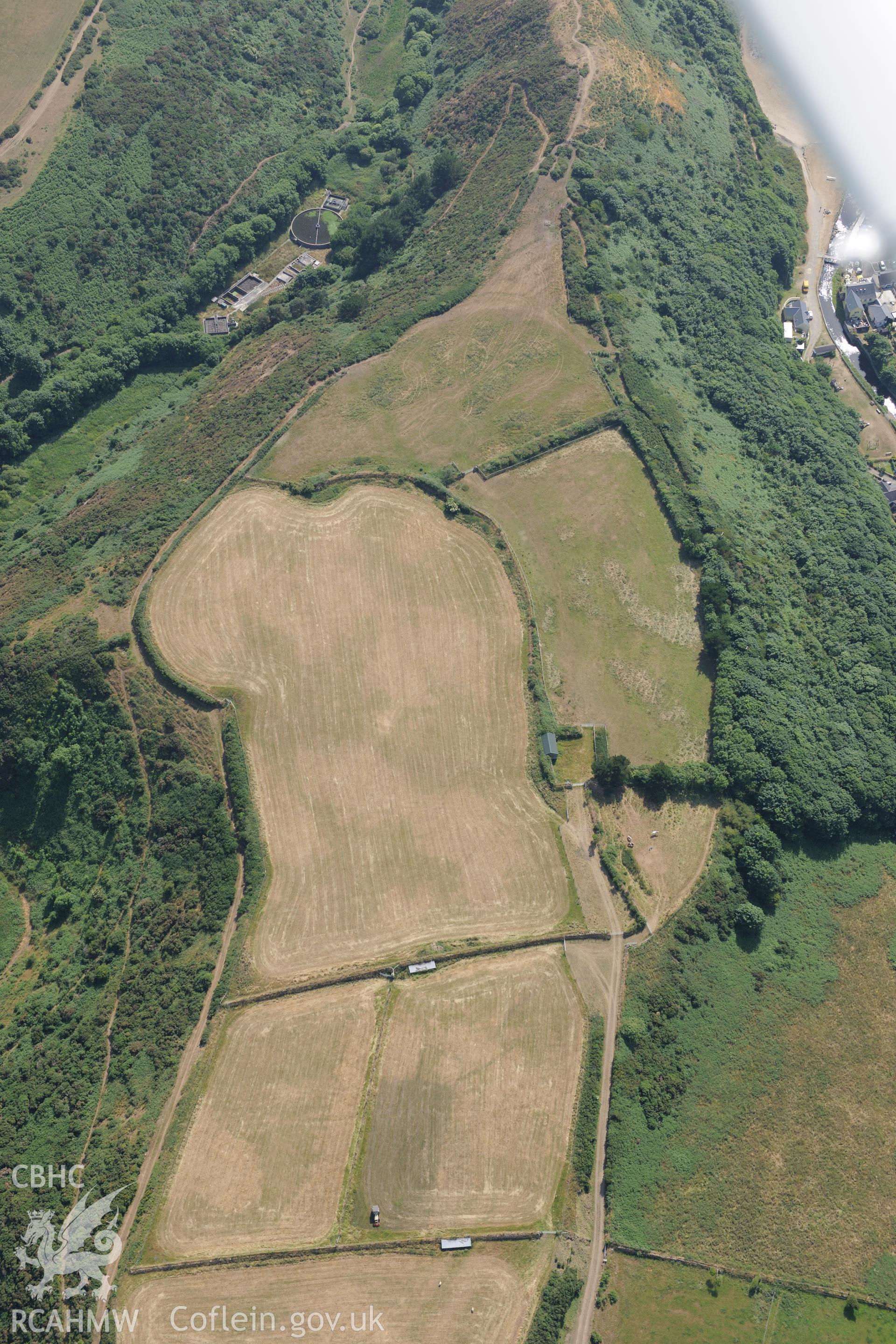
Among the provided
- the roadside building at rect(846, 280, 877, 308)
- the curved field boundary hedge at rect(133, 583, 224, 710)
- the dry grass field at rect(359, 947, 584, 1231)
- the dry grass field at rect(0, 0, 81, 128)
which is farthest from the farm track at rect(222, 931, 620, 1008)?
the dry grass field at rect(0, 0, 81, 128)

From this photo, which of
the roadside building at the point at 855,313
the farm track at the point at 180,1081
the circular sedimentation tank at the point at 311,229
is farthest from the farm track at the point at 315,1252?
the roadside building at the point at 855,313

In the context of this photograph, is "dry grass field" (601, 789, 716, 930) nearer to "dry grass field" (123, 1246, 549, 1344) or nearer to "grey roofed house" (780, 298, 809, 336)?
"dry grass field" (123, 1246, 549, 1344)

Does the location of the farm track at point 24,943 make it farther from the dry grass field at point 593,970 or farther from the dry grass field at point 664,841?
the dry grass field at point 664,841

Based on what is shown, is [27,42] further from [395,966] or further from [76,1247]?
[76,1247]

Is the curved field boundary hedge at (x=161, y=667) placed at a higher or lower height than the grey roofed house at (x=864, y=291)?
lower

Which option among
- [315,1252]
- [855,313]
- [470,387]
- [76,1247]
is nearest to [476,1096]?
[315,1252]

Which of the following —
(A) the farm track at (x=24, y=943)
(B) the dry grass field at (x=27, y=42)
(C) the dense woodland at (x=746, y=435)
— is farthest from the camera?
(B) the dry grass field at (x=27, y=42)

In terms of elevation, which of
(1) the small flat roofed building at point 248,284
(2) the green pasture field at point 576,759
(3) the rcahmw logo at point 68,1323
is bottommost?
(3) the rcahmw logo at point 68,1323
